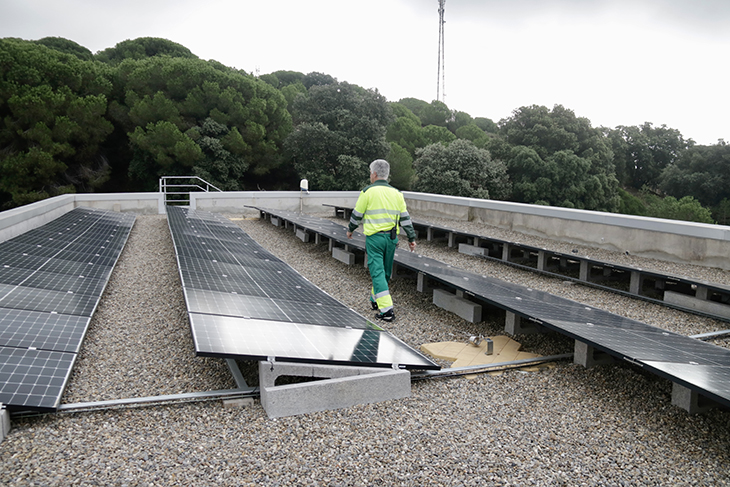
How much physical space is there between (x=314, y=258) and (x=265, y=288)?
4.48 m

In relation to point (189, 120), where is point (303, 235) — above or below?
below

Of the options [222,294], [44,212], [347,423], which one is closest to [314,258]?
[222,294]

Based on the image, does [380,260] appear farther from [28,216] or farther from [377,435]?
[28,216]

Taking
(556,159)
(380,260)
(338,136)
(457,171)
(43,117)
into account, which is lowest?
(380,260)

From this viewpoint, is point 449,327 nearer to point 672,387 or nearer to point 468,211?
point 672,387

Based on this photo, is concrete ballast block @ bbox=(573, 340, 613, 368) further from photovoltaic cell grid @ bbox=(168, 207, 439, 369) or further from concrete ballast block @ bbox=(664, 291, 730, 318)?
concrete ballast block @ bbox=(664, 291, 730, 318)

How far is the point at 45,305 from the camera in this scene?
4.82 meters

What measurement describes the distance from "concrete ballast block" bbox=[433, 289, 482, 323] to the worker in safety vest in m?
0.92

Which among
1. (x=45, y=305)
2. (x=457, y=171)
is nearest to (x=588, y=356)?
(x=45, y=305)

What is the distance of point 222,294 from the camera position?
512 centimetres

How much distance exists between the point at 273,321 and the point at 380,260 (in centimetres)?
190

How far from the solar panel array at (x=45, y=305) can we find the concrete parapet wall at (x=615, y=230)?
966 centimetres

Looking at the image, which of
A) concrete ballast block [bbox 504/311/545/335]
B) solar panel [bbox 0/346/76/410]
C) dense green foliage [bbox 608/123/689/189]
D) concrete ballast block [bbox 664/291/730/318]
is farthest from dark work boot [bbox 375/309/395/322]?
dense green foliage [bbox 608/123/689/189]

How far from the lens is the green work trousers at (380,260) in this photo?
19.3 feet
